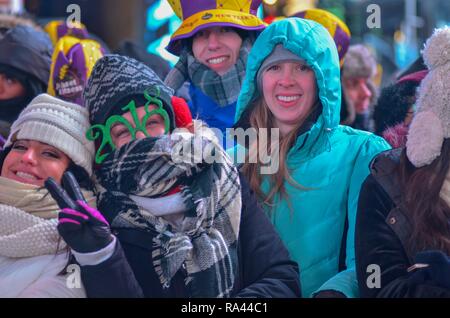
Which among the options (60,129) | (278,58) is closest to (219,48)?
(278,58)

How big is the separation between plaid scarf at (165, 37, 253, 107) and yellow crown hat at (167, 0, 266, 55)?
9cm

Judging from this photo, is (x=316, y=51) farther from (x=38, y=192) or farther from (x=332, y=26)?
(x=332, y=26)

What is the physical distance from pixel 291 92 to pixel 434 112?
0.59m

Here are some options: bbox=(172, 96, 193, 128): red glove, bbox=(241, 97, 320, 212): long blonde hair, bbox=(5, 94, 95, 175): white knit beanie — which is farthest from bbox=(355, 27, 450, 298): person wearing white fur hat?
bbox=(5, 94, 95, 175): white knit beanie

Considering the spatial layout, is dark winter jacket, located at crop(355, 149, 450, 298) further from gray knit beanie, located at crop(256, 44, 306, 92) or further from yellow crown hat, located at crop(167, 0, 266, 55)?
yellow crown hat, located at crop(167, 0, 266, 55)

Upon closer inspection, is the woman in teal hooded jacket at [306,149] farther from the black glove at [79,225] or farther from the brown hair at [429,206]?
the black glove at [79,225]

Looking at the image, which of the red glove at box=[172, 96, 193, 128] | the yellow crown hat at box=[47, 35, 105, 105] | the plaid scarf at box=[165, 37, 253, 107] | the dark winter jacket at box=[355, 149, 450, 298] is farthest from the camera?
the yellow crown hat at box=[47, 35, 105, 105]

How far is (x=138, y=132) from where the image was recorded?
2.77 meters

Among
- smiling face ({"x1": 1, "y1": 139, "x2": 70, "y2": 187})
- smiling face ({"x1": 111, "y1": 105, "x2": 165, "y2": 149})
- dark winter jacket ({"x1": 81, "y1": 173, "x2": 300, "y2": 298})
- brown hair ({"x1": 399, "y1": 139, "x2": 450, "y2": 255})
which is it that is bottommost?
dark winter jacket ({"x1": 81, "y1": 173, "x2": 300, "y2": 298})

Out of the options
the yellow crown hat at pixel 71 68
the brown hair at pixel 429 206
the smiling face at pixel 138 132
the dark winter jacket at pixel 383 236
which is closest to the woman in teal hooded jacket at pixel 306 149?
the dark winter jacket at pixel 383 236

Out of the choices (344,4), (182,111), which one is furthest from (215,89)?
(344,4)

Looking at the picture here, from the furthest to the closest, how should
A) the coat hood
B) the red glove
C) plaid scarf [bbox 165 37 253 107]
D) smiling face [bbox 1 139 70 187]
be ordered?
plaid scarf [bbox 165 37 253 107] → the coat hood → the red glove → smiling face [bbox 1 139 70 187]

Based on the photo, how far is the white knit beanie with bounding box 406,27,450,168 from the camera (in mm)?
2646
